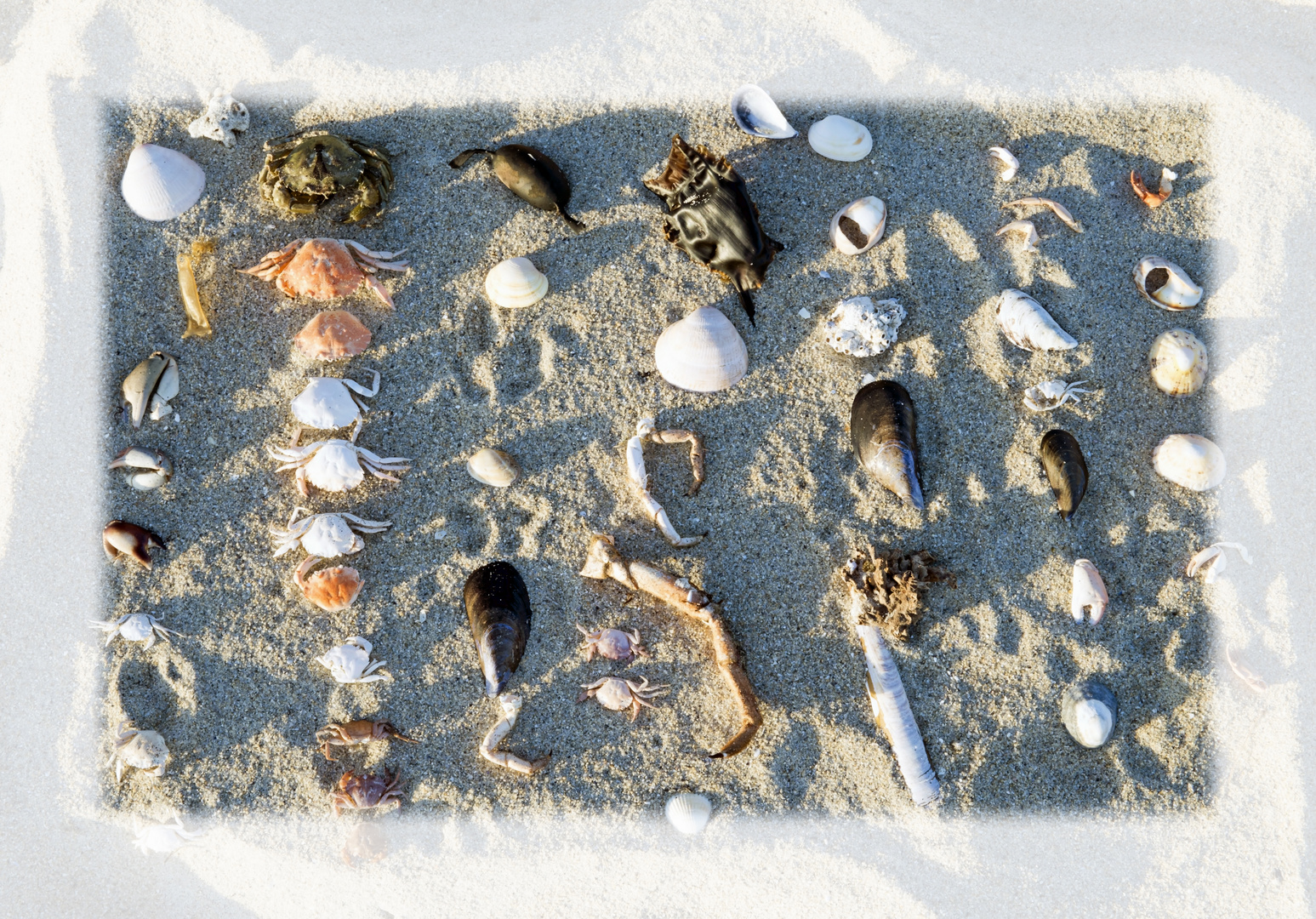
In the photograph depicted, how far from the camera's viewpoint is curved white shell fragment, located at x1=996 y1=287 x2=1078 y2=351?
3578 millimetres

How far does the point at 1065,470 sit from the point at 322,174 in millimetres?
3665

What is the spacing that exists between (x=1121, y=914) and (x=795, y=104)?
408cm

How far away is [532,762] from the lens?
3594mm

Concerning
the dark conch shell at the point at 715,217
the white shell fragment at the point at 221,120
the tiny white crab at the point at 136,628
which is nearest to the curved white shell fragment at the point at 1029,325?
the dark conch shell at the point at 715,217

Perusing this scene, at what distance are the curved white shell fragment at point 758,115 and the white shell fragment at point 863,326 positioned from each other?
911 mm

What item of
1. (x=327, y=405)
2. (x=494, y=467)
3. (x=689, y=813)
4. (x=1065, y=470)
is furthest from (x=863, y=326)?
(x=327, y=405)

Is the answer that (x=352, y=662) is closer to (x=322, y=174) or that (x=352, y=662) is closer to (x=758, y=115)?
(x=322, y=174)

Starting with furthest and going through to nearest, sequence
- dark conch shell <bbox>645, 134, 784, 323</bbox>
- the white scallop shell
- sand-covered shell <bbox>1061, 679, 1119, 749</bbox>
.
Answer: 1. the white scallop shell
2. dark conch shell <bbox>645, 134, 784, 323</bbox>
3. sand-covered shell <bbox>1061, 679, 1119, 749</bbox>

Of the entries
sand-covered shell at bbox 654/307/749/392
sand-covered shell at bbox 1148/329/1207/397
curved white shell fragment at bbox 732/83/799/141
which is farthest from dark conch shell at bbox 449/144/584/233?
sand-covered shell at bbox 1148/329/1207/397

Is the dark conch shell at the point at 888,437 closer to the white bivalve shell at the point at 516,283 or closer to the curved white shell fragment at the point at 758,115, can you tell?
the curved white shell fragment at the point at 758,115

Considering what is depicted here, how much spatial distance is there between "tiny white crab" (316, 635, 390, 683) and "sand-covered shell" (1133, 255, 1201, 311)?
4024 mm

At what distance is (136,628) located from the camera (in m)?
3.62

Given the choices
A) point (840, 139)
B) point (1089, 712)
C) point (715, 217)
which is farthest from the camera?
point (840, 139)

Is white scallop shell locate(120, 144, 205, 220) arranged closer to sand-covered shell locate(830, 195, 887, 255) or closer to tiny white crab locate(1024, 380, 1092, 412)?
sand-covered shell locate(830, 195, 887, 255)
